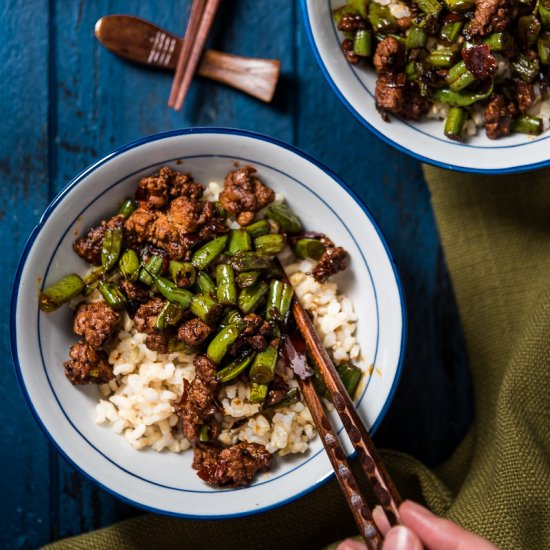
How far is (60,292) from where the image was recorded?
7.42 ft

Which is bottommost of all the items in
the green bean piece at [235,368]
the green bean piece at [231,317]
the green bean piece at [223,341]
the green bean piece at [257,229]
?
the green bean piece at [235,368]

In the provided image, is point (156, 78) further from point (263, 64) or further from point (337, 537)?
point (337, 537)

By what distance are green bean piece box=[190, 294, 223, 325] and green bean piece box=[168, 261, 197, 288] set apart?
58 millimetres

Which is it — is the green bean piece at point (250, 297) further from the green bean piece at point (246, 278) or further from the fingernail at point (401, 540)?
the fingernail at point (401, 540)

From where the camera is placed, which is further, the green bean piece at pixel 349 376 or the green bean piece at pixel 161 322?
the green bean piece at pixel 349 376

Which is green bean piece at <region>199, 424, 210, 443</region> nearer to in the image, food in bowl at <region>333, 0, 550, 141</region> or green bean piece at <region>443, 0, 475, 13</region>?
food in bowl at <region>333, 0, 550, 141</region>

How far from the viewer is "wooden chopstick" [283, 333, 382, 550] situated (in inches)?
77.6

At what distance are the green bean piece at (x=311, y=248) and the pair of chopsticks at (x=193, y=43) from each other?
0.77m

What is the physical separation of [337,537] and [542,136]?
1738 mm

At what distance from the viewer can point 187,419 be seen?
2264 mm

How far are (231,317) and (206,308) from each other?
0.11m

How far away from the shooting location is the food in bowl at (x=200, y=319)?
88.8 inches

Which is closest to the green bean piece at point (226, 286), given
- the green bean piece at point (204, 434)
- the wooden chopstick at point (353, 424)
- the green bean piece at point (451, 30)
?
the wooden chopstick at point (353, 424)

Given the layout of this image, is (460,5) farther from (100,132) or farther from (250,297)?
(100,132)
